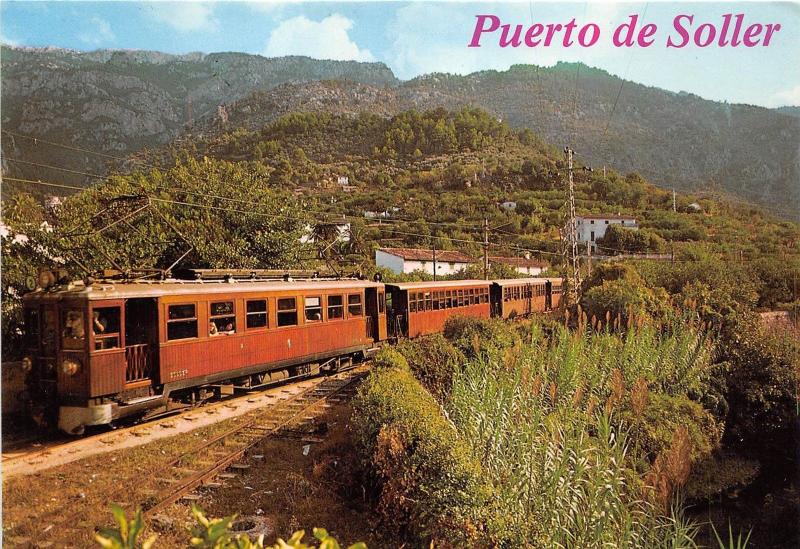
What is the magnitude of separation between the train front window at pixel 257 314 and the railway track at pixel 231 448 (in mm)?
1802

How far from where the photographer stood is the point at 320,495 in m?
7.12

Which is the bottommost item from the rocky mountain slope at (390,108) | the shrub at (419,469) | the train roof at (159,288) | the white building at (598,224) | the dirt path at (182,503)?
the dirt path at (182,503)

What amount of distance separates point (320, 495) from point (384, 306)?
10.0 meters

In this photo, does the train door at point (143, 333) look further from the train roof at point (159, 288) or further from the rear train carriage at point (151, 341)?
the train roof at point (159, 288)

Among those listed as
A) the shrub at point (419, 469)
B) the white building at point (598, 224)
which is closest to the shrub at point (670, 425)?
the shrub at point (419, 469)

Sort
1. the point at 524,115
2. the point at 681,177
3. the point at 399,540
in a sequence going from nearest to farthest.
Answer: the point at 399,540
the point at 681,177
the point at 524,115

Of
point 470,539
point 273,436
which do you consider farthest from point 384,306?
point 470,539

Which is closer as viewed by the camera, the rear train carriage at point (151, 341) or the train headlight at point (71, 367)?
the train headlight at point (71, 367)

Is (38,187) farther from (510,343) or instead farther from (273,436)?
(510,343)

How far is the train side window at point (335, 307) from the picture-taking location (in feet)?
46.6

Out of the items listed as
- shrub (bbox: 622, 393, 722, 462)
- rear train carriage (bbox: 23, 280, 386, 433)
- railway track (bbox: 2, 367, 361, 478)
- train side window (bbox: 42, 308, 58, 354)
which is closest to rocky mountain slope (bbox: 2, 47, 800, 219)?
rear train carriage (bbox: 23, 280, 386, 433)

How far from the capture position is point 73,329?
875cm

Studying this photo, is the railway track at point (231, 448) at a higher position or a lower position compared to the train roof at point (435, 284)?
lower

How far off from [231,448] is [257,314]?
3684mm
